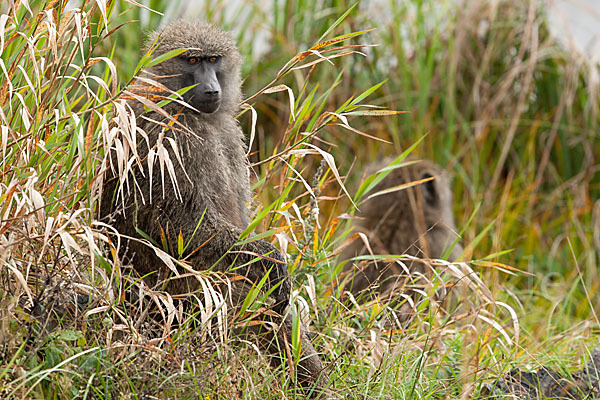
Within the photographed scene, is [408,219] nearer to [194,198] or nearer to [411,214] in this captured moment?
[411,214]

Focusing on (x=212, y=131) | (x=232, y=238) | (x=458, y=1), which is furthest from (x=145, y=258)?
(x=458, y=1)

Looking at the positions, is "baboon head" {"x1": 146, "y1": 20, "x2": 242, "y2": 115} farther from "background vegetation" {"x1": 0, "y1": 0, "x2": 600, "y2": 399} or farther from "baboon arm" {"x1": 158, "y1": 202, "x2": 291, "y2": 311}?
"baboon arm" {"x1": 158, "y1": 202, "x2": 291, "y2": 311}

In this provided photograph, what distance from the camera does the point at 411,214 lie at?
14.7 ft

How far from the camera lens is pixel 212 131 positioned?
3.01 metres

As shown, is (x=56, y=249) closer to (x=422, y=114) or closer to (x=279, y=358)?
(x=279, y=358)

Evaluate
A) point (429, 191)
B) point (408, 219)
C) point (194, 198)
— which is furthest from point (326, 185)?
point (194, 198)

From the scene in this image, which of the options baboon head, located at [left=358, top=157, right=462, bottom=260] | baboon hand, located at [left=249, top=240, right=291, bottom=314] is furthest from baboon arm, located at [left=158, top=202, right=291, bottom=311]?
baboon head, located at [left=358, top=157, right=462, bottom=260]

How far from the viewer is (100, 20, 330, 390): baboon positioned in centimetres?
280

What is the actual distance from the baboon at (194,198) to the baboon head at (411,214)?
1.42 meters

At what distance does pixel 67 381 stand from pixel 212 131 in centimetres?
112

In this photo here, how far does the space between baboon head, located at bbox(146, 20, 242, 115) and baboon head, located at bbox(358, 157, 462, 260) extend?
4.36 feet

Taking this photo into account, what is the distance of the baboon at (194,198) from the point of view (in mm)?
2797

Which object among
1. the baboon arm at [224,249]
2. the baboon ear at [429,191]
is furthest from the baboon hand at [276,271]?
the baboon ear at [429,191]

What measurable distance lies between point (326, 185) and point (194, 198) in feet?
3.66
